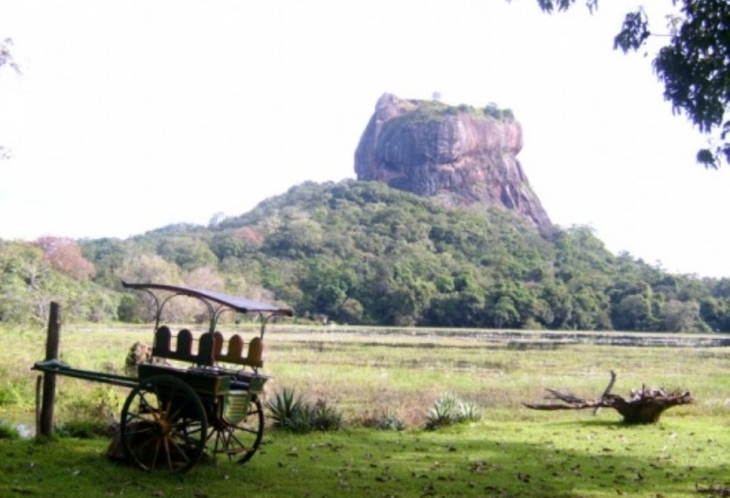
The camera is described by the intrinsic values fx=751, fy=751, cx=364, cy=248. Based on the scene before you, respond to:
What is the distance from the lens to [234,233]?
283 ft

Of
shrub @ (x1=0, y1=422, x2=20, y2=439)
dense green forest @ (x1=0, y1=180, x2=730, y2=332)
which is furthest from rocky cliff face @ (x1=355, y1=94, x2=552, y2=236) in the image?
shrub @ (x1=0, y1=422, x2=20, y2=439)

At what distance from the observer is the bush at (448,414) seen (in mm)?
12328

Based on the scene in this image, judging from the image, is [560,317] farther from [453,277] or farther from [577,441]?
[577,441]

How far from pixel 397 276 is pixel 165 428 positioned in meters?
67.6

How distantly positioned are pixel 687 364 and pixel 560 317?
4508cm

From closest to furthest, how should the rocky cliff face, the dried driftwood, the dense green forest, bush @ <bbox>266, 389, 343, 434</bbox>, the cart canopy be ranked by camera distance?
the cart canopy
bush @ <bbox>266, 389, 343, 434</bbox>
the dried driftwood
the dense green forest
the rocky cliff face

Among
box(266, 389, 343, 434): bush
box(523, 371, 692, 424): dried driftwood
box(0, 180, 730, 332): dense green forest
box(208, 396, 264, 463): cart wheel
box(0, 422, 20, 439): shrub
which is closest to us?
box(208, 396, 264, 463): cart wheel

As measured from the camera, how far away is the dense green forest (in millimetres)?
64438

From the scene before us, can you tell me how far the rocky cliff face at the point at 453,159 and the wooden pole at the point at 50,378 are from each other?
430ft

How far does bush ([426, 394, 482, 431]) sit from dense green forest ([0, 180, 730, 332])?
4100cm

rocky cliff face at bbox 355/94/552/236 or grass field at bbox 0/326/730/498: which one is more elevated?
rocky cliff face at bbox 355/94/552/236

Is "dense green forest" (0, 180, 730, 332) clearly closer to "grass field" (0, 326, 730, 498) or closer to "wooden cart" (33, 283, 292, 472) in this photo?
"grass field" (0, 326, 730, 498)

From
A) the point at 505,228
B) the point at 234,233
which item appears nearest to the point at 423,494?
the point at 234,233

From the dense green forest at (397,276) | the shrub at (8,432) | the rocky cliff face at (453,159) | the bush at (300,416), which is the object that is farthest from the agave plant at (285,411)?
the rocky cliff face at (453,159)
